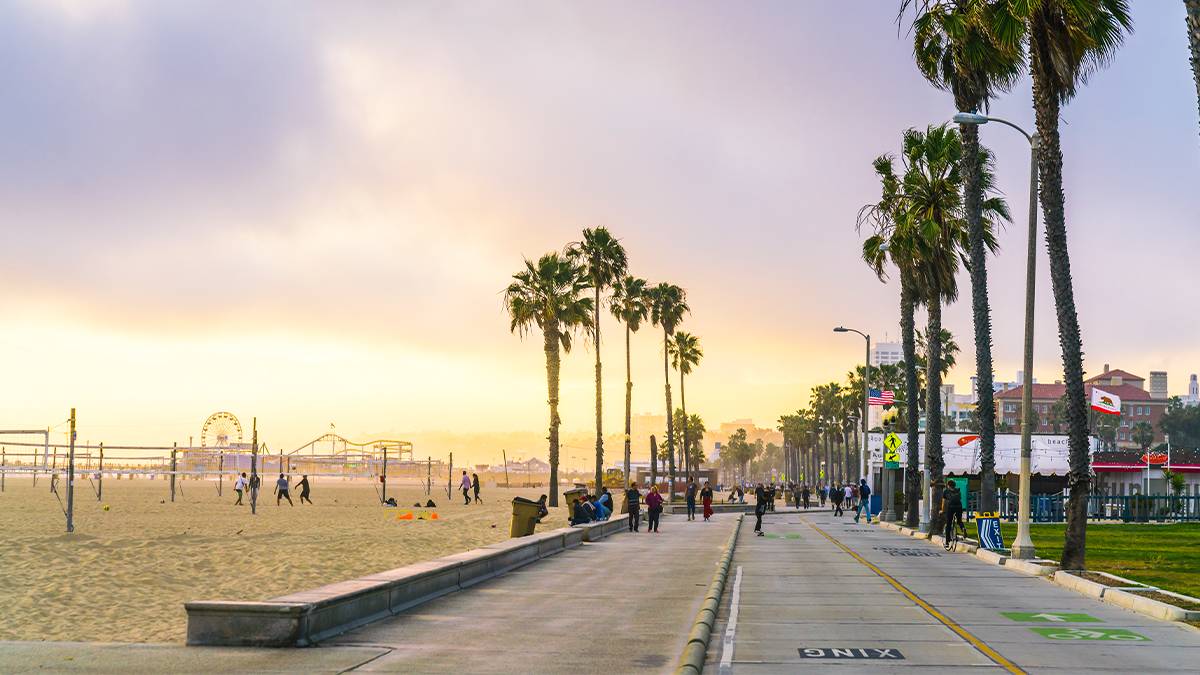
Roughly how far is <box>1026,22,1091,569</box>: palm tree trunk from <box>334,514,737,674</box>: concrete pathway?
8.77 metres

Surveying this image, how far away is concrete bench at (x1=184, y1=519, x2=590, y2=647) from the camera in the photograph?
1263cm

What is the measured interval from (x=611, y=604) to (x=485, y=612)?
237cm

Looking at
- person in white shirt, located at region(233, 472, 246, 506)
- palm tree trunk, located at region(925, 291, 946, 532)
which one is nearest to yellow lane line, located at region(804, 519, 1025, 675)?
palm tree trunk, located at region(925, 291, 946, 532)

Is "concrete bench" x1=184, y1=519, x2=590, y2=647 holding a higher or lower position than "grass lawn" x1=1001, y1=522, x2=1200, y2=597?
higher

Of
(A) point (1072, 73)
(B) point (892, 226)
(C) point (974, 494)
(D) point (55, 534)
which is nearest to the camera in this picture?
(A) point (1072, 73)

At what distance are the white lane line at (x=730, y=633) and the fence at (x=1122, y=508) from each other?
129 ft

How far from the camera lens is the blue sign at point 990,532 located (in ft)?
106

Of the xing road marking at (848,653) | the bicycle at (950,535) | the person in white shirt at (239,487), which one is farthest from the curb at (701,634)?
the person in white shirt at (239,487)

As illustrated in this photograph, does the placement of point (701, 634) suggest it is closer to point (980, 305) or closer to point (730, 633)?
point (730, 633)

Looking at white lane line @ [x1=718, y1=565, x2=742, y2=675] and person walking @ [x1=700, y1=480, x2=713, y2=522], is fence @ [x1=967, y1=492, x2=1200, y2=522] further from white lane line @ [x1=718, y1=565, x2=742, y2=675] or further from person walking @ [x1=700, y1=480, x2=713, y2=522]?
white lane line @ [x1=718, y1=565, x2=742, y2=675]

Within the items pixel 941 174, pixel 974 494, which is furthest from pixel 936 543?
pixel 974 494

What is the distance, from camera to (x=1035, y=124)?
2756 centimetres

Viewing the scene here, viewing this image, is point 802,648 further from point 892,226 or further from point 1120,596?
point 892,226

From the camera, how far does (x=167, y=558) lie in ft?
91.4
